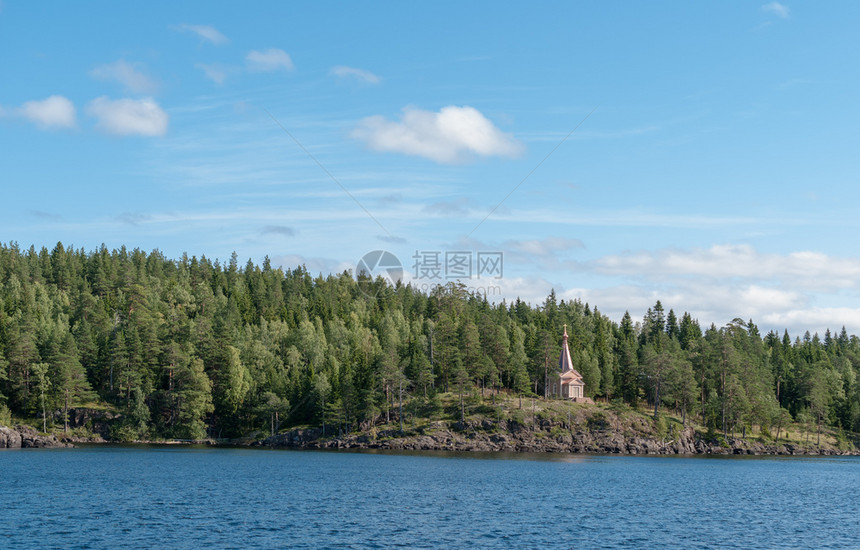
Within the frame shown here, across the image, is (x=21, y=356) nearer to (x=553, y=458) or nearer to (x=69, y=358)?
(x=69, y=358)

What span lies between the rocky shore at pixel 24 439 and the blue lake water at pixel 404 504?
60.9ft

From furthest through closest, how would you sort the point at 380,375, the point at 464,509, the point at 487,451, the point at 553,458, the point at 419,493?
the point at 380,375 < the point at 487,451 < the point at 553,458 < the point at 419,493 < the point at 464,509

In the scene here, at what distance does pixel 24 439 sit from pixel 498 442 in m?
80.7

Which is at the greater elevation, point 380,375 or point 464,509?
point 380,375

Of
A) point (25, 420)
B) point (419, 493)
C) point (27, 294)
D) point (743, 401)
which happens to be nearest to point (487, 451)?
point (743, 401)

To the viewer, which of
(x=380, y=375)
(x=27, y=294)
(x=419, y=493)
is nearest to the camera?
(x=419, y=493)

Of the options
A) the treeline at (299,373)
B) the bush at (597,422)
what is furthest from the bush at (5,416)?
the bush at (597,422)

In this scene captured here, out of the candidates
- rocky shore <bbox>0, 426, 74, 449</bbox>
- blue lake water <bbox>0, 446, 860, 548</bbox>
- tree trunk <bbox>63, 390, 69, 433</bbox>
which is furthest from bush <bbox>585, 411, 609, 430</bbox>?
tree trunk <bbox>63, 390, 69, 433</bbox>

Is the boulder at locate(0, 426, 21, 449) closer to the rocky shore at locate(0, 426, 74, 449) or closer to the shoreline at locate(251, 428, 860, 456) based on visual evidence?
the rocky shore at locate(0, 426, 74, 449)

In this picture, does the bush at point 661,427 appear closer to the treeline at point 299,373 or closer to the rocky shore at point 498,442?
the rocky shore at point 498,442

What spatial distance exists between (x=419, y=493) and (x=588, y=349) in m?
115

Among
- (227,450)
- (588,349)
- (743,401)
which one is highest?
(588,349)

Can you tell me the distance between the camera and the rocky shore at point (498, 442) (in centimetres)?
13375

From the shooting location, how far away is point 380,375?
14088 centimetres
